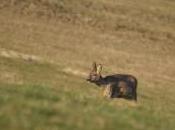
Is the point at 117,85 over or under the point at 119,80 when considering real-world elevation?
under

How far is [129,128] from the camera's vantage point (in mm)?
11078

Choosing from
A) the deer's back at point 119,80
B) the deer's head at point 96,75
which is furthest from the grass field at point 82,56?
the deer's back at point 119,80

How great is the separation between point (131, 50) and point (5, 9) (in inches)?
494

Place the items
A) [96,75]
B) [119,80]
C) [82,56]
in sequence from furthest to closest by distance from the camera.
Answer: [82,56], [96,75], [119,80]

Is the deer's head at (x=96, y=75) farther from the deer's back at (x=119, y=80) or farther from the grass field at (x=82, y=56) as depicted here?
the grass field at (x=82, y=56)

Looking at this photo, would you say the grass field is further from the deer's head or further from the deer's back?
the deer's back

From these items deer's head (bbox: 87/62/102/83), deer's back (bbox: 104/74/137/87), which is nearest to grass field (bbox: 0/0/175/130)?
deer's head (bbox: 87/62/102/83)

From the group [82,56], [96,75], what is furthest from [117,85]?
[82,56]

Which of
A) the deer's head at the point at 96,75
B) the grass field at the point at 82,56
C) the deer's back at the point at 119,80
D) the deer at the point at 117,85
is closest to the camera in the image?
the grass field at the point at 82,56

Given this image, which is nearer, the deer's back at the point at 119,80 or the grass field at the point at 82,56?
the grass field at the point at 82,56

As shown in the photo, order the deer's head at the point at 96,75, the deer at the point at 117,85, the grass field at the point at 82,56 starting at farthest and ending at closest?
the deer's head at the point at 96,75, the deer at the point at 117,85, the grass field at the point at 82,56

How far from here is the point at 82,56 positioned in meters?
45.9

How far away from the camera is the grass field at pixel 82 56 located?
11.0 meters

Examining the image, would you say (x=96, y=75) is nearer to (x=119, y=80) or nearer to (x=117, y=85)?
(x=119, y=80)
